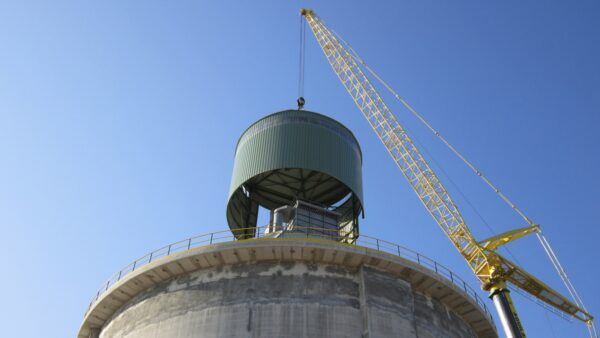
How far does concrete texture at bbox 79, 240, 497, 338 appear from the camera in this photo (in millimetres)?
21188

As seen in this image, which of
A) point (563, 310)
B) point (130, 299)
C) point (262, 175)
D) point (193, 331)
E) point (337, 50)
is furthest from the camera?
point (337, 50)

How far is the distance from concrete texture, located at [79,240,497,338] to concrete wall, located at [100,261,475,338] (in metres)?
0.04

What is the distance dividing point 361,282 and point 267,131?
1078 centimetres

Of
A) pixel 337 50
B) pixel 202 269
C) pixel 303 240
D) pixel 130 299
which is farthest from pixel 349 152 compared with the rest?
pixel 337 50

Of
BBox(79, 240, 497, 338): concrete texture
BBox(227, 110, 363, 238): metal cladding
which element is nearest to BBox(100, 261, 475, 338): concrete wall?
BBox(79, 240, 497, 338): concrete texture

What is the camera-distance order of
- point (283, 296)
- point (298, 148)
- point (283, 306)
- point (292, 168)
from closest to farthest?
1. point (283, 306)
2. point (283, 296)
3. point (292, 168)
4. point (298, 148)

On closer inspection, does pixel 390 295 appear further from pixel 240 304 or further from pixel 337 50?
pixel 337 50

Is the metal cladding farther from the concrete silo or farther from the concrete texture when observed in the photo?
the concrete texture

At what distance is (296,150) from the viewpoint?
2912 cm

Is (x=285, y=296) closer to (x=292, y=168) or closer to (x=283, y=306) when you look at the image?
(x=283, y=306)

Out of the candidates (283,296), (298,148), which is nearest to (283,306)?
(283,296)

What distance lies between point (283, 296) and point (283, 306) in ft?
1.55

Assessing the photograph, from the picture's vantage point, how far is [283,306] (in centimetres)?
2136

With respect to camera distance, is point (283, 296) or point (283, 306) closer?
point (283, 306)
